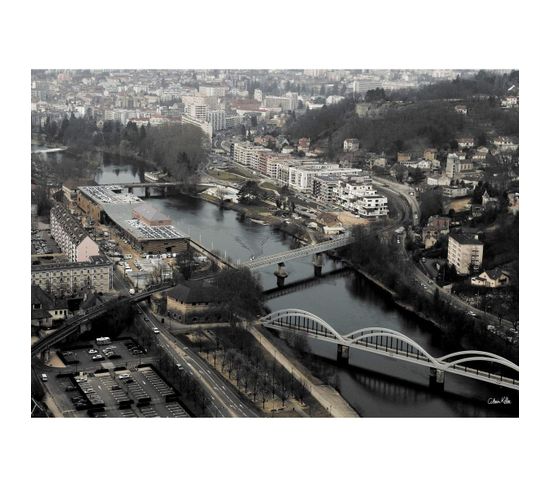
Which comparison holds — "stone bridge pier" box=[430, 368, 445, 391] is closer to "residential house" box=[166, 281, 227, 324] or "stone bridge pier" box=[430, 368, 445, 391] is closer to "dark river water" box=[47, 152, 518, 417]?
"dark river water" box=[47, 152, 518, 417]

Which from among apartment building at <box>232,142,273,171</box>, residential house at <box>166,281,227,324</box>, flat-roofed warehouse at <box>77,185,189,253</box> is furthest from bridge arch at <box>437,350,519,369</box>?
apartment building at <box>232,142,273,171</box>

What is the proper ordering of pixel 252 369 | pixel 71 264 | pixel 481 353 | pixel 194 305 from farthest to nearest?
1. pixel 71 264
2. pixel 194 305
3. pixel 481 353
4. pixel 252 369

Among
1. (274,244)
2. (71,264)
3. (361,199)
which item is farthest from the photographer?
(361,199)

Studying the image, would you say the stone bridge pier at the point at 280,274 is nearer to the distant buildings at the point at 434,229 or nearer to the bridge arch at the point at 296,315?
the bridge arch at the point at 296,315

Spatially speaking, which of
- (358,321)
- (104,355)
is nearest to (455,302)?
(358,321)

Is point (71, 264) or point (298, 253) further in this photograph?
point (298, 253)

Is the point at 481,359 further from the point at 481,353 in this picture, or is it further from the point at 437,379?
the point at 437,379
